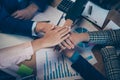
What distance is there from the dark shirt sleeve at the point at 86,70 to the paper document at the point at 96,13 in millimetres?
295

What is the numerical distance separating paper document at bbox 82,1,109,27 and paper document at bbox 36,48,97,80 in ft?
0.74

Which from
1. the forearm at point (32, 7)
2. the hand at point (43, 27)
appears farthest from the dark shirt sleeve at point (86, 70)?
the forearm at point (32, 7)

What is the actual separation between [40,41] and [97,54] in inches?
14.6

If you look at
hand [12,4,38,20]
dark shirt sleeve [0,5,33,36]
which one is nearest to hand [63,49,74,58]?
dark shirt sleeve [0,5,33,36]

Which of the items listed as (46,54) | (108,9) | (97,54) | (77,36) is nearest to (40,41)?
(46,54)

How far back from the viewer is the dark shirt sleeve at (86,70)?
1.11 m

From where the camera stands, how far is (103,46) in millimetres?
1270

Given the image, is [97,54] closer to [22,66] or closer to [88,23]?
[88,23]

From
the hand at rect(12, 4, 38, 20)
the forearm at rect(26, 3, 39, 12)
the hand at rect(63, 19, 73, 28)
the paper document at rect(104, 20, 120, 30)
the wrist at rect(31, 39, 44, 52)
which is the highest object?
the forearm at rect(26, 3, 39, 12)

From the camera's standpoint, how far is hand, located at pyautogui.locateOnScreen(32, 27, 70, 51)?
3.68 feet

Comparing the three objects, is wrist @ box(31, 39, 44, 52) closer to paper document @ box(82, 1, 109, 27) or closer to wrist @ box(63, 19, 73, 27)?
wrist @ box(63, 19, 73, 27)

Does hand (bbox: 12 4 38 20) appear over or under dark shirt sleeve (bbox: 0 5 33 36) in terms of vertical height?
over

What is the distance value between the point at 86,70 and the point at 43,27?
15.6 inches

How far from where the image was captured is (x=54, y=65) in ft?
3.89
